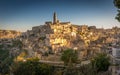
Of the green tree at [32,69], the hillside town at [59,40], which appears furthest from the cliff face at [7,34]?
the green tree at [32,69]

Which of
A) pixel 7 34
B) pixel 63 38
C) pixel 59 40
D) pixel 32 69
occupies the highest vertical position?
pixel 7 34

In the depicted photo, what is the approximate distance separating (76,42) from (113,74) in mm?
14276

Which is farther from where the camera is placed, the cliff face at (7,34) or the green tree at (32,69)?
the cliff face at (7,34)

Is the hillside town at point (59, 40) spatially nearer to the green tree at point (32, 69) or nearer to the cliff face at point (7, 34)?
the cliff face at point (7, 34)

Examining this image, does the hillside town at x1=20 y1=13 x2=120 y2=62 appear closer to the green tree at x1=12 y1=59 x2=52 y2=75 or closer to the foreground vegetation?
the foreground vegetation

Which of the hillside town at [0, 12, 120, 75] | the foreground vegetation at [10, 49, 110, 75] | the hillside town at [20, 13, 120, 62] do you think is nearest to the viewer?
the foreground vegetation at [10, 49, 110, 75]

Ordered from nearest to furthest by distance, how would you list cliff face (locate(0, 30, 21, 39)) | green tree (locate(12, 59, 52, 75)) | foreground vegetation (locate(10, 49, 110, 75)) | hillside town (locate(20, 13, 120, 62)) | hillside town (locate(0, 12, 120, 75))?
foreground vegetation (locate(10, 49, 110, 75)) → green tree (locate(12, 59, 52, 75)) → hillside town (locate(0, 12, 120, 75)) → hillside town (locate(20, 13, 120, 62)) → cliff face (locate(0, 30, 21, 39))

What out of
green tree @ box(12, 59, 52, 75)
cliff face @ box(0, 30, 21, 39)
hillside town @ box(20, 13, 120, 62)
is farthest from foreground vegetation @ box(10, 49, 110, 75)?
cliff face @ box(0, 30, 21, 39)

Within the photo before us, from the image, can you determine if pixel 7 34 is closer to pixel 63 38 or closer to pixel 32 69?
pixel 63 38

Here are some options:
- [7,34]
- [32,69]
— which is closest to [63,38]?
[32,69]

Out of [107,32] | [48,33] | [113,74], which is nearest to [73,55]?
[113,74]

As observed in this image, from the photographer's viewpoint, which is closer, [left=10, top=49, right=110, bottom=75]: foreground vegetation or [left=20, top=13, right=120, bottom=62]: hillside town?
[left=10, top=49, right=110, bottom=75]: foreground vegetation

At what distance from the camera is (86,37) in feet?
81.9

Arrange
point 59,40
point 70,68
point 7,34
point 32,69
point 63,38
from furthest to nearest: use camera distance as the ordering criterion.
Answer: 1. point 7,34
2. point 63,38
3. point 59,40
4. point 32,69
5. point 70,68
